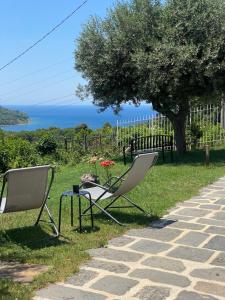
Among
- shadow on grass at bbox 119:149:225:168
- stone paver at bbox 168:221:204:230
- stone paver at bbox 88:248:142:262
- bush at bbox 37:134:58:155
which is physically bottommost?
stone paver at bbox 88:248:142:262

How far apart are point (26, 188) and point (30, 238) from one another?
1.93 feet

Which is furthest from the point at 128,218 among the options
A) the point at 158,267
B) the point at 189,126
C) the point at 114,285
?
the point at 189,126

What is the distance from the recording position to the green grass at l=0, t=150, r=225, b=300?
4.24m

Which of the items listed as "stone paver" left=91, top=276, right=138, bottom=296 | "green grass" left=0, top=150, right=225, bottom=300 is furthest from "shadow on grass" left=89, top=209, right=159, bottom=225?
"stone paver" left=91, top=276, right=138, bottom=296

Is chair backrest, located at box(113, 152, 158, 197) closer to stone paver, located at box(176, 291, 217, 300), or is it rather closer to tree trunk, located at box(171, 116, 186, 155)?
stone paver, located at box(176, 291, 217, 300)

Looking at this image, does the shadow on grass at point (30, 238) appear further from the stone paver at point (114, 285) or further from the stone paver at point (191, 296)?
the stone paver at point (191, 296)

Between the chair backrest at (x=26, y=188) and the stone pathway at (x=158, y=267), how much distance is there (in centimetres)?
99

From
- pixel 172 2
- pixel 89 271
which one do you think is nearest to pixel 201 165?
pixel 172 2

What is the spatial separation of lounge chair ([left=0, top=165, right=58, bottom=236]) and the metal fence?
459 inches

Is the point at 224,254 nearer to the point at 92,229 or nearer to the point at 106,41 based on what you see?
the point at 92,229

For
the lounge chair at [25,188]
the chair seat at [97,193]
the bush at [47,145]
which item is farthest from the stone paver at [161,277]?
the bush at [47,145]

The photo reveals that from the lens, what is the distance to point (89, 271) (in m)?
4.29

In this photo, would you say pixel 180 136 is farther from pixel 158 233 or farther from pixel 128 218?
pixel 158 233

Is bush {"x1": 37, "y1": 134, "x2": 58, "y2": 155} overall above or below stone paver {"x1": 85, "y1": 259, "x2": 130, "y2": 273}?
above
